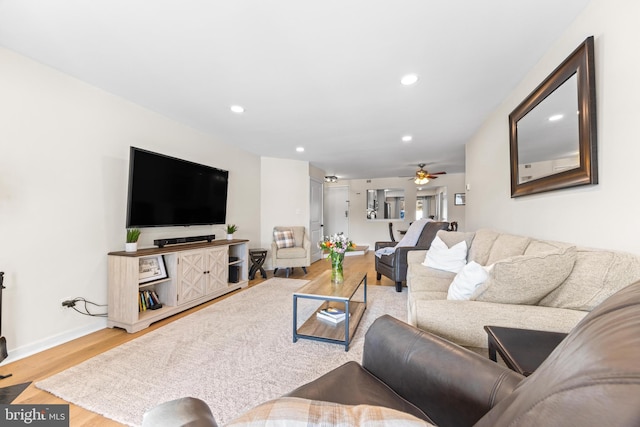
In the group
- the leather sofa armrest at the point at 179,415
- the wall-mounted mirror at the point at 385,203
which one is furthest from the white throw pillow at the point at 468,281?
the wall-mounted mirror at the point at 385,203

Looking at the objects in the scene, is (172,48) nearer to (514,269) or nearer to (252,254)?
(514,269)

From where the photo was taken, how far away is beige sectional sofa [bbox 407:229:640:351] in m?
1.19

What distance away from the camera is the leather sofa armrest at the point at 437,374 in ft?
2.53

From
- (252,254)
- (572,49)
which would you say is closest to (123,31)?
(572,49)

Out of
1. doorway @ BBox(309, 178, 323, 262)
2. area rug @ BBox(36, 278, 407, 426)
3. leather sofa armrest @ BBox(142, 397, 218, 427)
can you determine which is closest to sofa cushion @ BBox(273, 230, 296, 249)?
doorway @ BBox(309, 178, 323, 262)

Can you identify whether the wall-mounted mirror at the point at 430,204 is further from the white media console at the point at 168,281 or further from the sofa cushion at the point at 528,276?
the sofa cushion at the point at 528,276

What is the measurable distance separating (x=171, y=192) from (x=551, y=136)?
3752 mm

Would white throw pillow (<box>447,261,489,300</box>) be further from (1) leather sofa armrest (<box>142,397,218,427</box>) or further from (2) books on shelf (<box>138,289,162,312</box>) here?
(2) books on shelf (<box>138,289,162,312</box>)

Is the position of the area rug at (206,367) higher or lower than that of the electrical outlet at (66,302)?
lower

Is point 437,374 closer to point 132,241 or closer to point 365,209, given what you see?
point 132,241

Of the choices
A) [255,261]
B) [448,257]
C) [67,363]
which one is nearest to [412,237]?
[448,257]

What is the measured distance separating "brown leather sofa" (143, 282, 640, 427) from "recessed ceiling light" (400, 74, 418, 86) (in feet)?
6.90

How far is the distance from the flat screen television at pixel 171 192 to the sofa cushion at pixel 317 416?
2.88 meters

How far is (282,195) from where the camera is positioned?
5.46 metres
